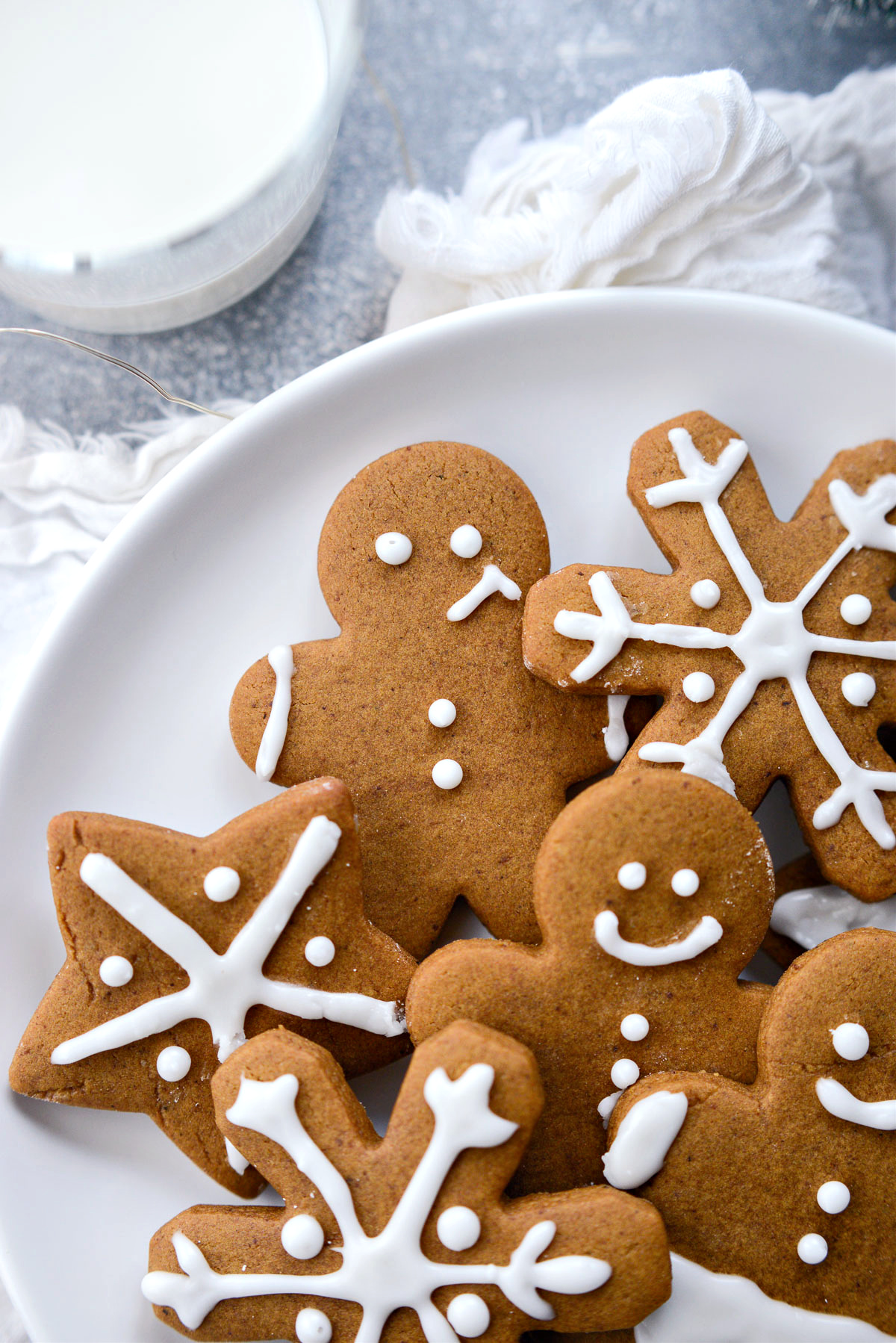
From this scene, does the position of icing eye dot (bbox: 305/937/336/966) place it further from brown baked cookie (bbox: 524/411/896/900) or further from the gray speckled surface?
the gray speckled surface

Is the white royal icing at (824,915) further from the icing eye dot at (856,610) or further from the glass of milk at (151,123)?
the glass of milk at (151,123)

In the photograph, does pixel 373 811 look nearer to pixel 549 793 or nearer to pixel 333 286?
pixel 549 793

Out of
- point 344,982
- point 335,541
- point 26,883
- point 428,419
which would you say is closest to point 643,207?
point 428,419

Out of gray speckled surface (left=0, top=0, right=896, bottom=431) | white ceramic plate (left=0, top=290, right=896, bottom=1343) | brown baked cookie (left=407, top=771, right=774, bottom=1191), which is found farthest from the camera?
gray speckled surface (left=0, top=0, right=896, bottom=431)

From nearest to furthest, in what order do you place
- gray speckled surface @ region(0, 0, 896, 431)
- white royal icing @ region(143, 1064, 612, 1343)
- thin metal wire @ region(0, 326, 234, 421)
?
white royal icing @ region(143, 1064, 612, 1343) < thin metal wire @ region(0, 326, 234, 421) < gray speckled surface @ region(0, 0, 896, 431)

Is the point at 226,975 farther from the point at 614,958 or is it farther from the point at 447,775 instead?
the point at 614,958

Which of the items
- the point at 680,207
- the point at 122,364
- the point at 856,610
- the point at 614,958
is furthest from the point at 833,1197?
the point at 122,364

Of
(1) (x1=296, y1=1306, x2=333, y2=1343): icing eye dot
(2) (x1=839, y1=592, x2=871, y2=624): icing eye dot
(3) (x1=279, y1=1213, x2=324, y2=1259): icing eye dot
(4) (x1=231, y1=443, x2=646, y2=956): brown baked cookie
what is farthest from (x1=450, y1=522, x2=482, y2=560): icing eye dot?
(1) (x1=296, y1=1306, x2=333, y2=1343): icing eye dot
